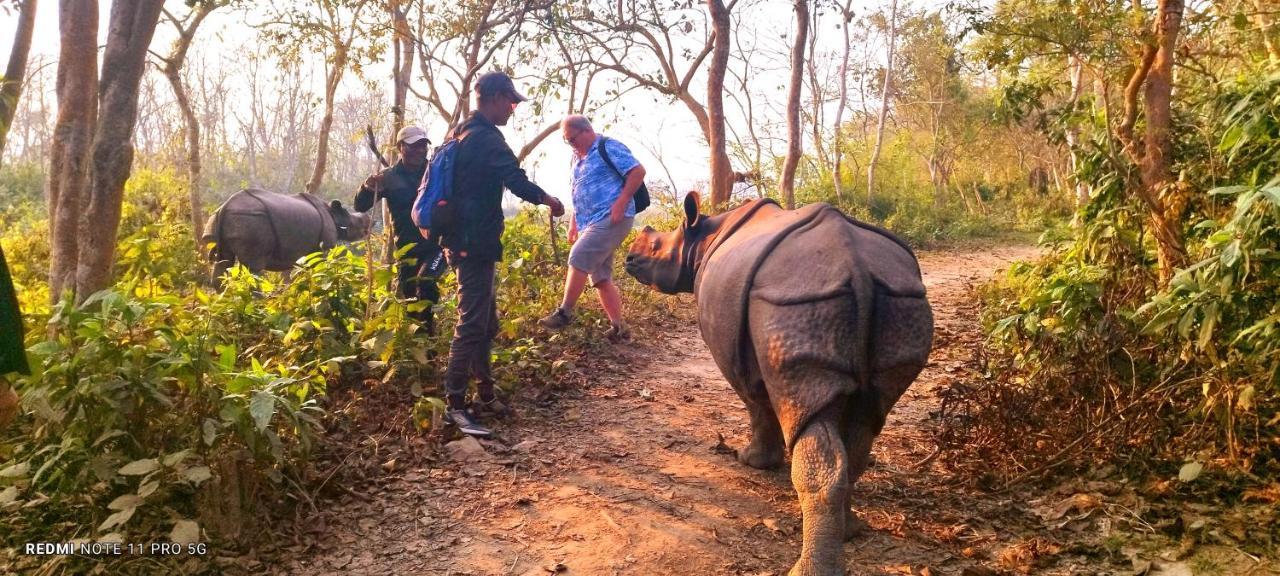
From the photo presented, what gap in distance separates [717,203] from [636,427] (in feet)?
23.0

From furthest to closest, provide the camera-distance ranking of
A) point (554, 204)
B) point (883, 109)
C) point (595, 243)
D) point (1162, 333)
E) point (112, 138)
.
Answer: point (883, 109), point (595, 243), point (554, 204), point (112, 138), point (1162, 333)

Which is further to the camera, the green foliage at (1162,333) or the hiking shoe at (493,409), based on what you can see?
the hiking shoe at (493,409)

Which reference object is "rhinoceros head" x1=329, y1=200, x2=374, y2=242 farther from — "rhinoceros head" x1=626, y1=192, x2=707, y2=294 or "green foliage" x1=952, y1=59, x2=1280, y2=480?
"green foliage" x1=952, y1=59, x2=1280, y2=480

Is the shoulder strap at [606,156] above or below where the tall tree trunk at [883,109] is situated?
below

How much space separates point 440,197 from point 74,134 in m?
2.11

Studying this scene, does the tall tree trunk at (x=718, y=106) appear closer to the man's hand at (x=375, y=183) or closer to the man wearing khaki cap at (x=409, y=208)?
the man wearing khaki cap at (x=409, y=208)

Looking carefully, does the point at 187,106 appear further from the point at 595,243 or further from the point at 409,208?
the point at 595,243

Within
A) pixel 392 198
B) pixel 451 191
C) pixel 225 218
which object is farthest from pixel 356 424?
pixel 225 218

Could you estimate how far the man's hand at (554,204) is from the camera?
4812mm

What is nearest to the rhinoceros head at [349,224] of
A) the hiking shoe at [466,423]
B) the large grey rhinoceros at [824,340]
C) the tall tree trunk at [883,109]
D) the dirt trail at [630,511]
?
the hiking shoe at [466,423]

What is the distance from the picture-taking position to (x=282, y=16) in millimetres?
9062

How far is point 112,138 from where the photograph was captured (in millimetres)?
4305

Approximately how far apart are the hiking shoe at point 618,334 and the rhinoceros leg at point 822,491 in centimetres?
404

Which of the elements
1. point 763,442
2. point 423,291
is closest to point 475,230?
point 423,291
